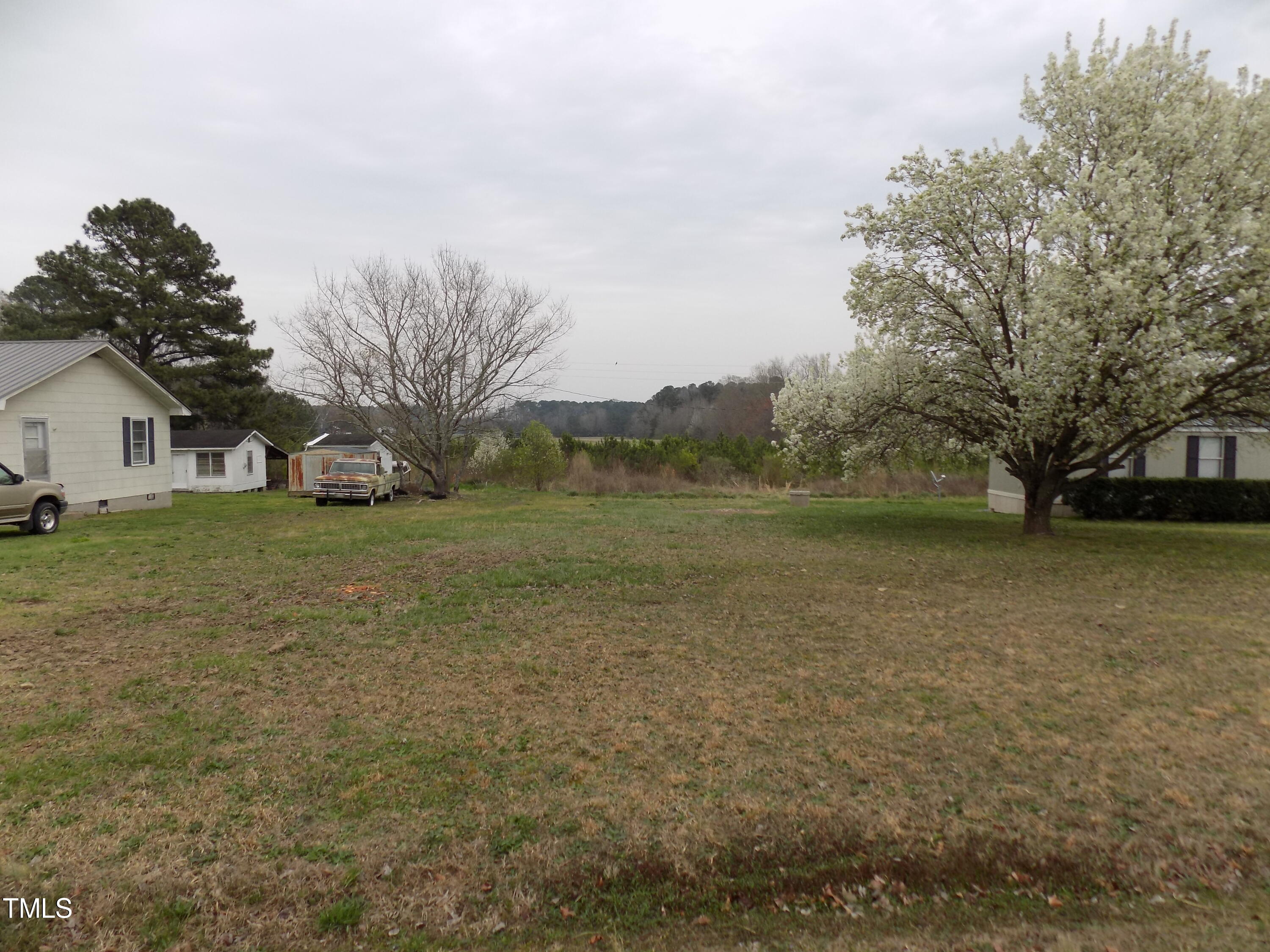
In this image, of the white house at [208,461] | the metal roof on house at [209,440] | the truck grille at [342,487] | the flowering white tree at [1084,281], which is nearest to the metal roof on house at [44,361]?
the truck grille at [342,487]

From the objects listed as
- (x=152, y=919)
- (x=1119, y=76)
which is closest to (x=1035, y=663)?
(x=152, y=919)

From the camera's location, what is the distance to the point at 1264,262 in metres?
10.8

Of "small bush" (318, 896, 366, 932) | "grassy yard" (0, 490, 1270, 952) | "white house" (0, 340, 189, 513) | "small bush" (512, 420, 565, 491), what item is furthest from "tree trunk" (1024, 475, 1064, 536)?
"white house" (0, 340, 189, 513)

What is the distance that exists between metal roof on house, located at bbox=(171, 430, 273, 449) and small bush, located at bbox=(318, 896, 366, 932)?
3307 centimetres

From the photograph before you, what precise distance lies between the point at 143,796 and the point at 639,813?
2660 mm

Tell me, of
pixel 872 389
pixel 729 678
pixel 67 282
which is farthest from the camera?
pixel 67 282

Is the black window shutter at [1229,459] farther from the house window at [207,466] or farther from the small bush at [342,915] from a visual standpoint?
the house window at [207,466]

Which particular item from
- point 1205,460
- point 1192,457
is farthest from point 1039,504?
point 1205,460

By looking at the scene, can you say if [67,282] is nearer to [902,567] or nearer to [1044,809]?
[902,567]

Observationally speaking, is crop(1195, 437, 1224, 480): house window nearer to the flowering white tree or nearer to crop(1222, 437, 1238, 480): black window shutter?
crop(1222, 437, 1238, 480): black window shutter

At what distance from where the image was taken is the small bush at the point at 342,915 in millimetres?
3045

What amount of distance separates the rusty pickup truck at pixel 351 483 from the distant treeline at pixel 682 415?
22.3 m

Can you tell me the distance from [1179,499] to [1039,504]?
7.60 metres

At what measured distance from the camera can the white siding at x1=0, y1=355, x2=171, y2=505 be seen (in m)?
16.5
